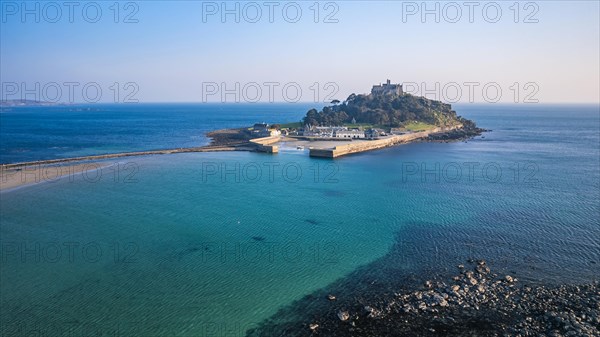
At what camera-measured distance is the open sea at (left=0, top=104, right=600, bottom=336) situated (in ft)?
51.0

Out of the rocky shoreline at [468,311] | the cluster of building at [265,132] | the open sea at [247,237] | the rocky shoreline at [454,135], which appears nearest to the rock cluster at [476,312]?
the rocky shoreline at [468,311]

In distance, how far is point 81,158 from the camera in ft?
162

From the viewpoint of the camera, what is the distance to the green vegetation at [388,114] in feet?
278

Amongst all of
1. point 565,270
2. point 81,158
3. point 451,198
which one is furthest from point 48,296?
point 81,158

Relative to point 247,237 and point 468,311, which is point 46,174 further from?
point 468,311

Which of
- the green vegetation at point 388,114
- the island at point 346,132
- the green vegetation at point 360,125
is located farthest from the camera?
the green vegetation at point 388,114

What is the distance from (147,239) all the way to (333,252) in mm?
11354

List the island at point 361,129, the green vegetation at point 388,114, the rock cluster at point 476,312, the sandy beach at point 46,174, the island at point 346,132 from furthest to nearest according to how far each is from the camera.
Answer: the green vegetation at point 388,114
the island at point 361,129
the island at point 346,132
the sandy beach at point 46,174
the rock cluster at point 476,312

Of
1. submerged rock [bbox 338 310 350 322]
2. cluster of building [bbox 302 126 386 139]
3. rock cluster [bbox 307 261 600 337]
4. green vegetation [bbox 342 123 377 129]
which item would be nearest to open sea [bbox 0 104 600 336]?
rock cluster [bbox 307 261 600 337]

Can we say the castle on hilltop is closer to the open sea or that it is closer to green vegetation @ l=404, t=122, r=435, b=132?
green vegetation @ l=404, t=122, r=435, b=132

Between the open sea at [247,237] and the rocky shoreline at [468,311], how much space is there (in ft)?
4.89

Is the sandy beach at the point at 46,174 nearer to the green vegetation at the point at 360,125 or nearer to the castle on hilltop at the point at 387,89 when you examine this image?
the green vegetation at the point at 360,125

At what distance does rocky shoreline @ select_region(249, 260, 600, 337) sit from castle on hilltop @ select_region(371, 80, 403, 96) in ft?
327

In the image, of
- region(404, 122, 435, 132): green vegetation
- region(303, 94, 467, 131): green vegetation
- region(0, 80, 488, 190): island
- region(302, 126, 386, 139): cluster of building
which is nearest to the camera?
region(0, 80, 488, 190): island
